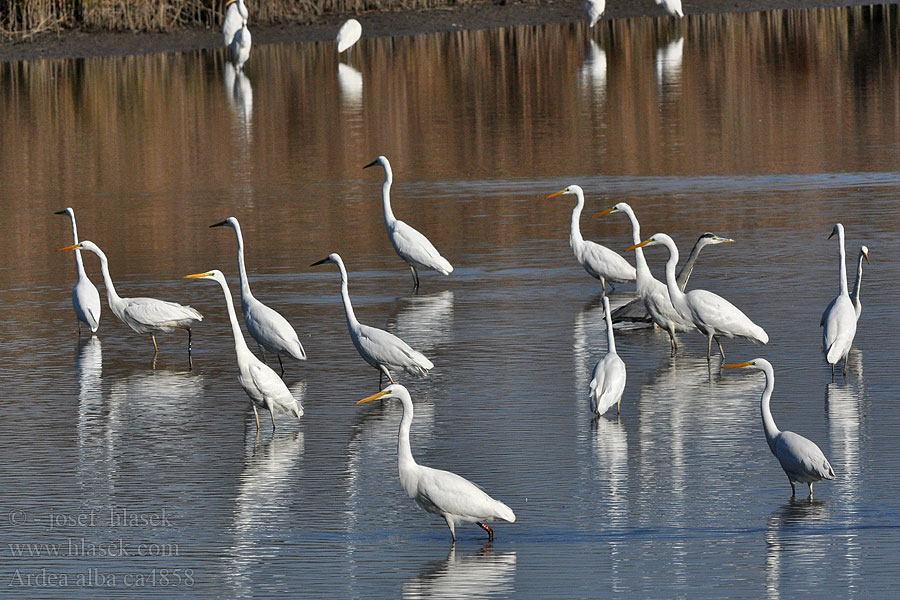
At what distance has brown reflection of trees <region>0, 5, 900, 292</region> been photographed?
17516 mm

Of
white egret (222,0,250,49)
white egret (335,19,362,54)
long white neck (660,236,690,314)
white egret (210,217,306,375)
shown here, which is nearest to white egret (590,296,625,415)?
long white neck (660,236,690,314)

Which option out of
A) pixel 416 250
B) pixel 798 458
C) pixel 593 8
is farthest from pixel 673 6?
pixel 798 458

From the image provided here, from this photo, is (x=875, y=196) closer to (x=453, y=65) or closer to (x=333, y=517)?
(x=333, y=517)

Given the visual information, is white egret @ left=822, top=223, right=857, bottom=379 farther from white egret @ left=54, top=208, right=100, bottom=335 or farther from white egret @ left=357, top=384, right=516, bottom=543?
white egret @ left=54, top=208, right=100, bottom=335

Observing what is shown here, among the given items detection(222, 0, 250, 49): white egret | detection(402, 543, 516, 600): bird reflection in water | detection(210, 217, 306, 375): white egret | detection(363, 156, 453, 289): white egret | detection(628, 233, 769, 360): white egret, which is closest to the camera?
detection(402, 543, 516, 600): bird reflection in water

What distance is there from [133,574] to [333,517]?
45.5 inches

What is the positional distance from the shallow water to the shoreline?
10806 mm

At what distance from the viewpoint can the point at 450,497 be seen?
24.1 ft

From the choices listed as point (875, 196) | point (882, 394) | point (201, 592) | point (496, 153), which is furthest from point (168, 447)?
point (496, 153)

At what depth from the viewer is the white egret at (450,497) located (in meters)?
7.30

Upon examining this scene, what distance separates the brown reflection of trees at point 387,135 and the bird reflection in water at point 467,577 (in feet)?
27.2

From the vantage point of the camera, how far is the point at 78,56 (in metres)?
37.8

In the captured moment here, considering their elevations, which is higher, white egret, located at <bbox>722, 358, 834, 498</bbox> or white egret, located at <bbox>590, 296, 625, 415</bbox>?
white egret, located at <bbox>590, 296, 625, 415</bbox>

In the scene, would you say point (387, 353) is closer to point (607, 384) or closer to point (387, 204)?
point (607, 384)
